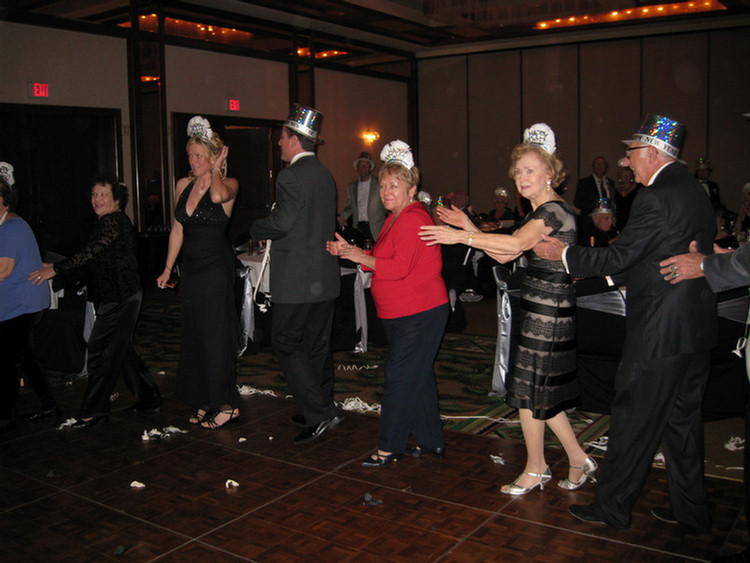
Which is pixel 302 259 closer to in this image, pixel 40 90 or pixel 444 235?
pixel 444 235

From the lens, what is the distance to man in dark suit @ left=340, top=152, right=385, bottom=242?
30.6ft

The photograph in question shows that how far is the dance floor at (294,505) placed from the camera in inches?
107

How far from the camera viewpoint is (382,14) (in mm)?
11164

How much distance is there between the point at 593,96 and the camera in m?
12.8

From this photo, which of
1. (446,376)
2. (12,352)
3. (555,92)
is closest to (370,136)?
(555,92)

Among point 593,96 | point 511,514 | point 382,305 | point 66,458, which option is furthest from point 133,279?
point 593,96

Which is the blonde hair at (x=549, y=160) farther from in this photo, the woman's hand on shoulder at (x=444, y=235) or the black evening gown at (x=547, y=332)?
the woman's hand on shoulder at (x=444, y=235)

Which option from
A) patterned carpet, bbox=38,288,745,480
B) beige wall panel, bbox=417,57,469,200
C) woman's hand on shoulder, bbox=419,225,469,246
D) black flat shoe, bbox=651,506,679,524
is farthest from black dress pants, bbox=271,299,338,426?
beige wall panel, bbox=417,57,469,200

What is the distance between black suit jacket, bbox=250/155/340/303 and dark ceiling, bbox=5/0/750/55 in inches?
237

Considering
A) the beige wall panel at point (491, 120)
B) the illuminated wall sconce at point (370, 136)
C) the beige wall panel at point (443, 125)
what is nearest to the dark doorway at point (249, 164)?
the illuminated wall sconce at point (370, 136)

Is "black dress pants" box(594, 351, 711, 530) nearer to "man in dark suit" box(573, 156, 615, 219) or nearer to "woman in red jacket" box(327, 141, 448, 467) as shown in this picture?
"woman in red jacket" box(327, 141, 448, 467)

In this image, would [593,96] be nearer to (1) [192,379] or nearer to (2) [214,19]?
(2) [214,19]

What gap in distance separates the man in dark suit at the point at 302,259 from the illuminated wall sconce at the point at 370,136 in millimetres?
9743

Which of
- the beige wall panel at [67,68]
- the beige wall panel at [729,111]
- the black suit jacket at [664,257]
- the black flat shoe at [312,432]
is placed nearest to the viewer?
the black suit jacket at [664,257]
